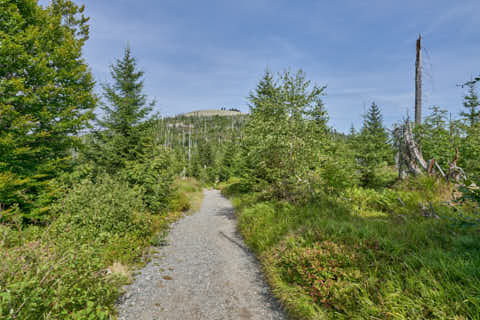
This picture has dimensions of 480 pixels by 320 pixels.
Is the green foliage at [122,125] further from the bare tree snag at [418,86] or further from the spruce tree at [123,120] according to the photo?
the bare tree snag at [418,86]

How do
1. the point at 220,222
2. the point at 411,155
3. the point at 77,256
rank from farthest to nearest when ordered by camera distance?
1. the point at 220,222
2. the point at 411,155
3. the point at 77,256

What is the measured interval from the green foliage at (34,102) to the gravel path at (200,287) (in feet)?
16.9

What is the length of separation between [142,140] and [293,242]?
12.0 m

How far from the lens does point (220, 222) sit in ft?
37.4

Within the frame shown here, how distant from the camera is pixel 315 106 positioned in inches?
390

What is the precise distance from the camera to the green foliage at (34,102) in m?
7.86

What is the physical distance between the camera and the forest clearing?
3166mm

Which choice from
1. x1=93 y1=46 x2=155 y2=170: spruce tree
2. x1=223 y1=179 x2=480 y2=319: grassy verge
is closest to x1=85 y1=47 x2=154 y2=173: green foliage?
x1=93 y1=46 x2=155 y2=170: spruce tree

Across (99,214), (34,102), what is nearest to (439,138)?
(99,214)

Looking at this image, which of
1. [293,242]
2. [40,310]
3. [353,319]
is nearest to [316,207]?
[293,242]

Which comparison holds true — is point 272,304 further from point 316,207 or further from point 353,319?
point 316,207

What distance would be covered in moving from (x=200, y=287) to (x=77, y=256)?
279cm

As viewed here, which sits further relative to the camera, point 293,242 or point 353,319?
point 293,242

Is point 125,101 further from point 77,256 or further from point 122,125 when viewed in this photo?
point 77,256
